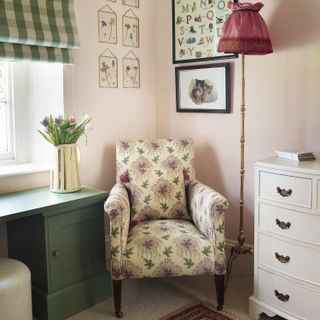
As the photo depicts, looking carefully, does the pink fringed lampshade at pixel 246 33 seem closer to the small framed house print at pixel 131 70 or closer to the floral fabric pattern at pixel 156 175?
the floral fabric pattern at pixel 156 175

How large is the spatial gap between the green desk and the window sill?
122mm

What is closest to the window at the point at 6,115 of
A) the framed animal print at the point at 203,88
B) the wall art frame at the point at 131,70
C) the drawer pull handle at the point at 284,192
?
the wall art frame at the point at 131,70

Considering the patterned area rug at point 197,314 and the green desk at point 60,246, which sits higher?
the green desk at point 60,246

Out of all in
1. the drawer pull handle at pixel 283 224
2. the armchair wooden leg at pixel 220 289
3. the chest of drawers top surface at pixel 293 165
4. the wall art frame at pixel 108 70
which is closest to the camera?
the chest of drawers top surface at pixel 293 165

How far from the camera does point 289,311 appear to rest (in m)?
2.16

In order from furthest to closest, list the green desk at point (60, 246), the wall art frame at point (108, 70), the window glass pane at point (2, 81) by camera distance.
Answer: the wall art frame at point (108, 70) < the window glass pane at point (2, 81) < the green desk at point (60, 246)

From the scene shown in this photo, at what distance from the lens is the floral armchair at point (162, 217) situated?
2293mm

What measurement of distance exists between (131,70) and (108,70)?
0.72 feet

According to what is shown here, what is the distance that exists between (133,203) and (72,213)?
1.52ft

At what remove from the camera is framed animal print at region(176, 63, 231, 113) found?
283cm

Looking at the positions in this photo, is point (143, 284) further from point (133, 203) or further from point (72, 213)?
point (72, 213)

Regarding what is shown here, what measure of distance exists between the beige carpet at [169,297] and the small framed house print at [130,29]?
172 centimetres

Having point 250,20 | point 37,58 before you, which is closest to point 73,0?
point 37,58

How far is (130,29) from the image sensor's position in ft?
10.0
